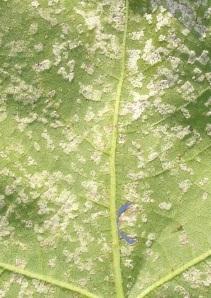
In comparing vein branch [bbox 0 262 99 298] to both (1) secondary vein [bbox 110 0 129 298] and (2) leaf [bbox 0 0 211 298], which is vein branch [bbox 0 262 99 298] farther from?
(1) secondary vein [bbox 110 0 129 298]

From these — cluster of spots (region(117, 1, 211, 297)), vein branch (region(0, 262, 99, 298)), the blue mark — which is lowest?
vein branch (region(0, 262, 99, 298))

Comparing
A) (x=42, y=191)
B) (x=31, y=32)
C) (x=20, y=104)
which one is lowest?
(x=42, y=191)

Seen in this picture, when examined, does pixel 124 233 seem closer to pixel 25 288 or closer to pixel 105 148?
pixel 105 148

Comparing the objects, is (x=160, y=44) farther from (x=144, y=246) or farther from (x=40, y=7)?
(x=144, y=246)

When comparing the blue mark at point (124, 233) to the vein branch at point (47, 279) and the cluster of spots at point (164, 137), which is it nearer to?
the cluster of spots at point (164, 137)

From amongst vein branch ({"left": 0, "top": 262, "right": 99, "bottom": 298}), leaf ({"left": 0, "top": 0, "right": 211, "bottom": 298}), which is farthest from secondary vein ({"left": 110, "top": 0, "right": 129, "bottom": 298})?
vein branch ({"left": 0, "top": 262, "right": 99, "bottom": 298})

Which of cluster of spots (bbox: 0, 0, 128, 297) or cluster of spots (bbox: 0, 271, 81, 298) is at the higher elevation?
cluster of spots (bbox: 0, 0, 128, 297)

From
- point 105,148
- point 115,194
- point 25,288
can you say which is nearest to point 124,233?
point 115,194

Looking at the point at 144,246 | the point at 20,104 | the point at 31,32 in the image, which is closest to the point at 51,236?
the point at 144,246

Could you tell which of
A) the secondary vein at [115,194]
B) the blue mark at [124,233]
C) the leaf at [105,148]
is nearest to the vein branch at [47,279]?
the leaf at [105,148]
